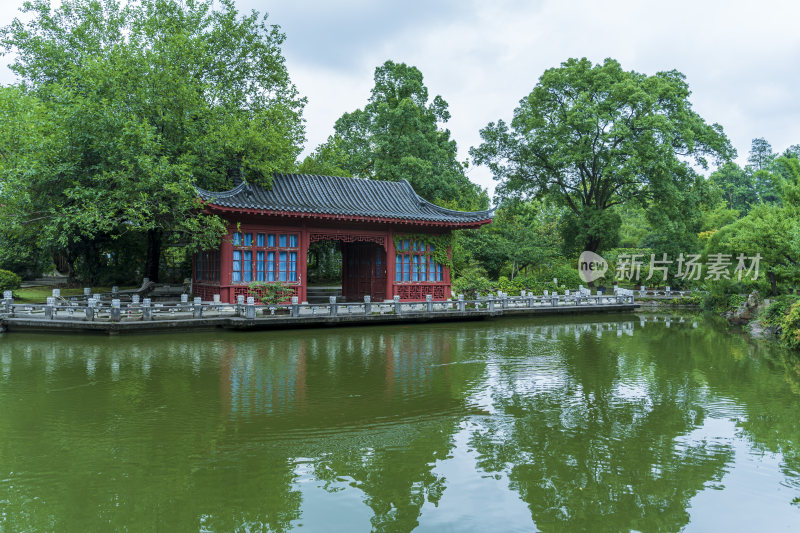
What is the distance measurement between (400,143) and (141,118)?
15500 millimetres

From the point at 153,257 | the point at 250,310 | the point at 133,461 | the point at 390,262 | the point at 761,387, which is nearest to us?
the point at 133,461

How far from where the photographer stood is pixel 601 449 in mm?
6496

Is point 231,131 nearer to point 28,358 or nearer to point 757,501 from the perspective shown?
point 28,358

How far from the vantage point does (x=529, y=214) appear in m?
34.4

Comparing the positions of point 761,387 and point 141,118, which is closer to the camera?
point 761,387

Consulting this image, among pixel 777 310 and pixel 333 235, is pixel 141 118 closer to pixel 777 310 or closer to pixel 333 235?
pixel 333 235

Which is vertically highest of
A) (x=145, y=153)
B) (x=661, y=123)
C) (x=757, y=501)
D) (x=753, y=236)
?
(x=661, y=123)

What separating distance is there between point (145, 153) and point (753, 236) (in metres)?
19.9

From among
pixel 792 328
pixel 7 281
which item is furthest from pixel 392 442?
pixel 7 281

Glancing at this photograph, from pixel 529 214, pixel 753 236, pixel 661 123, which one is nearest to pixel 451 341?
pixel 753 236

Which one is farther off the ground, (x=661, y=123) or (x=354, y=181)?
(x=661, y=123)

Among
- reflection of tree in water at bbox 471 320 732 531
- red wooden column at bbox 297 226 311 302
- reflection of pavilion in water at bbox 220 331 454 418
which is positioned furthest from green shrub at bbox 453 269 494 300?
reflection of tree in water at bbox 471 320 732 531

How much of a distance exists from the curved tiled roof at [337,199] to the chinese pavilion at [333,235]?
1.5 inches

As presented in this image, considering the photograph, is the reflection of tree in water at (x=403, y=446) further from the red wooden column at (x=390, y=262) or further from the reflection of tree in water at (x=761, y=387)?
the red wooden column at (x=390, y=262)
